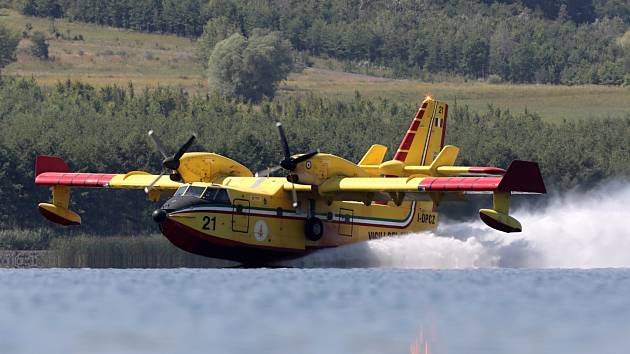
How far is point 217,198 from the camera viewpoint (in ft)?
165

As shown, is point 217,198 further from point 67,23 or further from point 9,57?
point 67,23

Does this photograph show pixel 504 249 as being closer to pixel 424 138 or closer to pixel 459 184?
pixel 424 138

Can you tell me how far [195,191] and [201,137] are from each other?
55605 mm

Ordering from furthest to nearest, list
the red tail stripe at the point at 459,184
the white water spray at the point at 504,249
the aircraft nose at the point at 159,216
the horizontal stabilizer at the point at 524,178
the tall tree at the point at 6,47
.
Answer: the tall tree at the point at 6,47 → the white water spray at the point at 504,249 → the aircraft nose at the point at 159,216 → the red tail stripe at the point at 459,184 → the horizontal stabilizer at the point at 524,178

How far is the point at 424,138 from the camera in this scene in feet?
194

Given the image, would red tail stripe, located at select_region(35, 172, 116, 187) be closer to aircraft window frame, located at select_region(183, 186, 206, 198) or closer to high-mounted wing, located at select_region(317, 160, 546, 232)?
aircraft window frame, located at select_region(183, 186, 206, 198)

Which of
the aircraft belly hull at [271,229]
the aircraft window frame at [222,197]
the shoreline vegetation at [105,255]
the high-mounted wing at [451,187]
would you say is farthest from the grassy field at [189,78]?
the aircraft window frame at [222,197]

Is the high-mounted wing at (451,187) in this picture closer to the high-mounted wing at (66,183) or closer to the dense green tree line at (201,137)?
the high-mounted wing at (66,183)

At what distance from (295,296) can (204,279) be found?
768cm

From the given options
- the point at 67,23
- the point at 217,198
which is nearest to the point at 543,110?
the point at 67,23

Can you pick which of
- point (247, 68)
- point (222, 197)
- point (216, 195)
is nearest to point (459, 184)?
point (222, 197)

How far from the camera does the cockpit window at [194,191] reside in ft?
165

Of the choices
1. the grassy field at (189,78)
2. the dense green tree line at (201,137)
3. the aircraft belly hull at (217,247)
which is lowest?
the grassy field at (189,78)

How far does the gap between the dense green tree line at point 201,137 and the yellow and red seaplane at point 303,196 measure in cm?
2969
